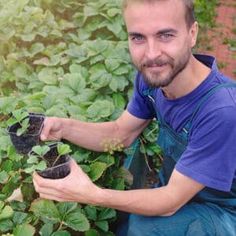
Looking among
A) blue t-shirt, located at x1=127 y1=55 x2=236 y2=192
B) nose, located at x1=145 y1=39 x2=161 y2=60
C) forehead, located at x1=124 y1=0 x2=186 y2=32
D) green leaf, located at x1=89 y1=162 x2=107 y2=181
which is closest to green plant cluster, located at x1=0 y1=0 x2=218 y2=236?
green leaf, located at x1=89 y1=162 x2=107 y2=181

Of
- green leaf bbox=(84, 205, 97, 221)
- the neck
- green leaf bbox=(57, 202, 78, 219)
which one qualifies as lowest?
green leaf bbox=(84, 205, 97, 221)

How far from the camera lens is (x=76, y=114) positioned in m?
2.51

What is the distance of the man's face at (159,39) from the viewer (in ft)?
6.39

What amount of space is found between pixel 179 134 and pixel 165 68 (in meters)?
0.32

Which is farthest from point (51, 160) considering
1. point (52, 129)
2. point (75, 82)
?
point (75, 82)

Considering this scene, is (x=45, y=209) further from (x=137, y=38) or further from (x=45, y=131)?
(x=137, y=38)

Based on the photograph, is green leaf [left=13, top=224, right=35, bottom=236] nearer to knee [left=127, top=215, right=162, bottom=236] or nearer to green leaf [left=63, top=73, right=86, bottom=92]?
knee [left=127, top=215, right=162, bottom=236]

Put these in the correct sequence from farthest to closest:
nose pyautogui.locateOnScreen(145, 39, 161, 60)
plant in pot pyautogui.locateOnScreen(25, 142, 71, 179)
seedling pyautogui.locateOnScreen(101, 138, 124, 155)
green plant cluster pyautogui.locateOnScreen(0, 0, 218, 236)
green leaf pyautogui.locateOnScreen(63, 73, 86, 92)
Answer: green leaf pyautogui.locateOnScreen(63, 73, 86, 92)
seedling pyautogui.locateOnScreen(101, 138, 124, 155)
green plant cluster pyautogui.locateOnScreen(0, 0, 218, 236)
nose pyautogui.locateOnScreen(145, 39, 161, 60)
plant in pot pyautogui.locateOnScreen(25, 142, 71, 179)

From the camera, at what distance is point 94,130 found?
242cm

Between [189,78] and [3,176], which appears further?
[3,176]

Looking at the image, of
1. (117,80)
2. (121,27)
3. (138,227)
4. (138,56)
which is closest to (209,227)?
(138,227)

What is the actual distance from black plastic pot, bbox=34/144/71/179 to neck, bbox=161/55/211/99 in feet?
1.68

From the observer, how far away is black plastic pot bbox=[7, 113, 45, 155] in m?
2.12

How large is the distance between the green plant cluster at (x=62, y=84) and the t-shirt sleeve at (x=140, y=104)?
0.14 metres
